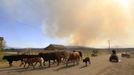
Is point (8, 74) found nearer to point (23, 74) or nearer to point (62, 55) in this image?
point (23, 74)

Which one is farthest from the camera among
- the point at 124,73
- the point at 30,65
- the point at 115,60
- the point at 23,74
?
the point at 115,60

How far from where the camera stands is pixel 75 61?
155ft

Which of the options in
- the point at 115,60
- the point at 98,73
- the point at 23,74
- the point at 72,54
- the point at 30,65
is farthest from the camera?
the point at 115,60

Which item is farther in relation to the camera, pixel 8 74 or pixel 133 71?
pixel 133 71

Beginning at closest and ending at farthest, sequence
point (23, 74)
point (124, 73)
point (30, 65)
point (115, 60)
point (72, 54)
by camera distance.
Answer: point (23, 74), point (124, 73), point (30, 65), point (72, 54), point (115, 60)

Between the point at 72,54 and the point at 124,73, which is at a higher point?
the point at 72,54

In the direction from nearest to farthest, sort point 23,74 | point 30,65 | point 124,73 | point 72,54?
1. point 23,74
2. point 124,73
3. point 30,65
4. point 72,54

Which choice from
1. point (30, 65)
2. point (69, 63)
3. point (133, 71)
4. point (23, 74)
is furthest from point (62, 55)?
point (23, 74)

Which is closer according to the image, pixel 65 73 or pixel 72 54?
pixel 65 73

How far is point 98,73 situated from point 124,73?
582 cm

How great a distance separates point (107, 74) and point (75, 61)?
1227 centimetres

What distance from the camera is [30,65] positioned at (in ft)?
136

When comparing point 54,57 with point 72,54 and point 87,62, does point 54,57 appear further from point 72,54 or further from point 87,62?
point 87,62

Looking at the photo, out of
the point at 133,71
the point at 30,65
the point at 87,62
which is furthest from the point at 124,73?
the point at 30,65
